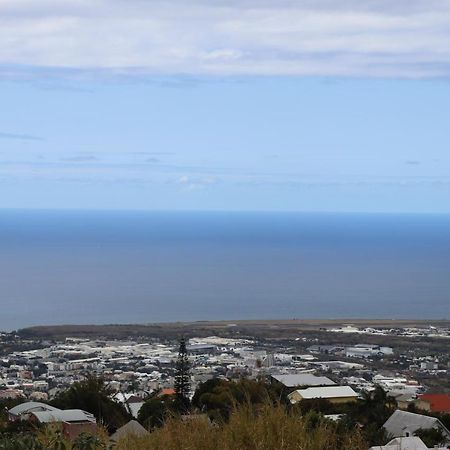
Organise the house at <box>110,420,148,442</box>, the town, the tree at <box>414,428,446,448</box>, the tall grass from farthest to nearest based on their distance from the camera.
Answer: the town < the tree at <box>414,428,446,448</box> < the house at <box>110,420,148,442</box> < the tall grass

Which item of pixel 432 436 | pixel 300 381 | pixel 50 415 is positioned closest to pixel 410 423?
pixel 432 436

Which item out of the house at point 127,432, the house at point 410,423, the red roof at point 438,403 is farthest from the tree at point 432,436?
the red roof at point 438,403

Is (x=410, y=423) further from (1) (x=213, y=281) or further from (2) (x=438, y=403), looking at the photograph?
(1) (x=213, y=281)

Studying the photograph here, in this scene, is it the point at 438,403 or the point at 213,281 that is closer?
the point at 438,403

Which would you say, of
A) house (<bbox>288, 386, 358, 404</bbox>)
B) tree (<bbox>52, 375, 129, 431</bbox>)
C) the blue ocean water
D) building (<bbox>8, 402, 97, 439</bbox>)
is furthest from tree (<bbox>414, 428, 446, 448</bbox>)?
the blue ocean water

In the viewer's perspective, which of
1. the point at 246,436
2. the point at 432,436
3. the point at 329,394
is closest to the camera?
the point at 246,436

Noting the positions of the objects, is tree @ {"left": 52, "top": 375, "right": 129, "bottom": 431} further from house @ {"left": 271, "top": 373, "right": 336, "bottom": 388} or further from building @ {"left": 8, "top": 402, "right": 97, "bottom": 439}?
house @ {"left": 271, "top": 373, "right": 336, "bottom": 388}
